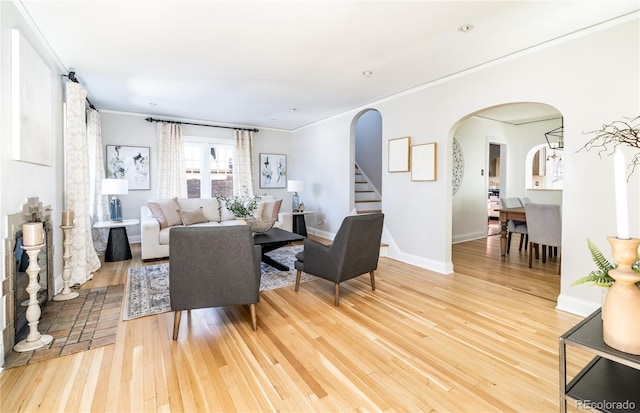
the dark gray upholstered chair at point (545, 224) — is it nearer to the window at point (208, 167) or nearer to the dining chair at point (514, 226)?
A: the dining chair at point (514, 226)

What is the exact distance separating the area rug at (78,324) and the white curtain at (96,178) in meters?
2.14

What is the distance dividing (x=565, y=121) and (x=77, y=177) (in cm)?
523

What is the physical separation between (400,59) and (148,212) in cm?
465

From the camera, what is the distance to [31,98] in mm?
2414

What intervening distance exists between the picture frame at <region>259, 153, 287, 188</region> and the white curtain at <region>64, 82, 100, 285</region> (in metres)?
3.93

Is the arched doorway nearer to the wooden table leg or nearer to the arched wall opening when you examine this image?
the arched wall opening

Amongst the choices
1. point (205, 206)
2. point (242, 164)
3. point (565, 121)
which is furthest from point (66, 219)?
point (565, 121)

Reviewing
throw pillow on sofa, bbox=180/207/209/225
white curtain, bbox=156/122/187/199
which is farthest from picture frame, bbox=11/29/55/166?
white curtain, bbox=156/122/187/199

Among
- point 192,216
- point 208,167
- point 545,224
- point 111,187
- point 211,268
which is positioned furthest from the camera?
point 208,167

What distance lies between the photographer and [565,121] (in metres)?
2.84

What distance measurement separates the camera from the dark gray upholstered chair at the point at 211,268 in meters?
2.24

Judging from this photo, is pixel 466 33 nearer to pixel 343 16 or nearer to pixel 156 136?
pixel 343 16

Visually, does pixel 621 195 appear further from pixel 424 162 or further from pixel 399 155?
→ pixel 399 155

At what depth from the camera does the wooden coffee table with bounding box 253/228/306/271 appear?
3810 mm
